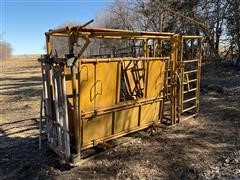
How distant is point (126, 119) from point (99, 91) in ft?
3.21

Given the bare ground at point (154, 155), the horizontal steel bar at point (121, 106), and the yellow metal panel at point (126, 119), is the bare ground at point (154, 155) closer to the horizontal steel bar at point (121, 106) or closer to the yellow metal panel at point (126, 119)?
the yellow metal panel at point (126, 119)

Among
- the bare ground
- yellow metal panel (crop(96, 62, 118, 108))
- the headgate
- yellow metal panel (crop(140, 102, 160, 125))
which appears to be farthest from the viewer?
yellow metal panel (crop(140, 102, 160, 125))

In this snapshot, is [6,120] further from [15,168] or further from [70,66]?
[70,66]

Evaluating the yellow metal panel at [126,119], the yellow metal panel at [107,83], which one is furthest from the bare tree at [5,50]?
the yellow metal panel at [107,83]

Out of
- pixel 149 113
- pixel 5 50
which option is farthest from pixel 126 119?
pixel 5 50

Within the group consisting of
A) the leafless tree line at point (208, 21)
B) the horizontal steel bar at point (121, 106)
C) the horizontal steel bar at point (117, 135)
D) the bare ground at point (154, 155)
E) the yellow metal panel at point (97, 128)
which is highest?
the leafless tree line at point (208, 21)

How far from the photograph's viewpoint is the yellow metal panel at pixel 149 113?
6560mm

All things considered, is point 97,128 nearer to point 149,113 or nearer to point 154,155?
point 154,155

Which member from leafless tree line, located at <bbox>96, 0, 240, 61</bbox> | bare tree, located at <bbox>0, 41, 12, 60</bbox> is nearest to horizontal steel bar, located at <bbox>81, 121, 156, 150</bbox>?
leafless tree line, located at <bbox>96, 0, 240, 61</bbox>

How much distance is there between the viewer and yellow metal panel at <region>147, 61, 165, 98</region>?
21.7ft

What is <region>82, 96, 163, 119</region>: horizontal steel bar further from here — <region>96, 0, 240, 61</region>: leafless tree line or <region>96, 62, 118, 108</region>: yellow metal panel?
<region>96, 0, 240, 61</region>: leafless tree line

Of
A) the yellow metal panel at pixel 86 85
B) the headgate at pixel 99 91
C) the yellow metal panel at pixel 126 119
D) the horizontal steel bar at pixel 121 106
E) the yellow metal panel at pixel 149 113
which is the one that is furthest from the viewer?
the yellow metal panel at pixel 149 113

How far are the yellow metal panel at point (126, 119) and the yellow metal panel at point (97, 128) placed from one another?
19cm

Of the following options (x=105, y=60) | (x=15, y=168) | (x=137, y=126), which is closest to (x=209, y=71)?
(x=137, y=126)
